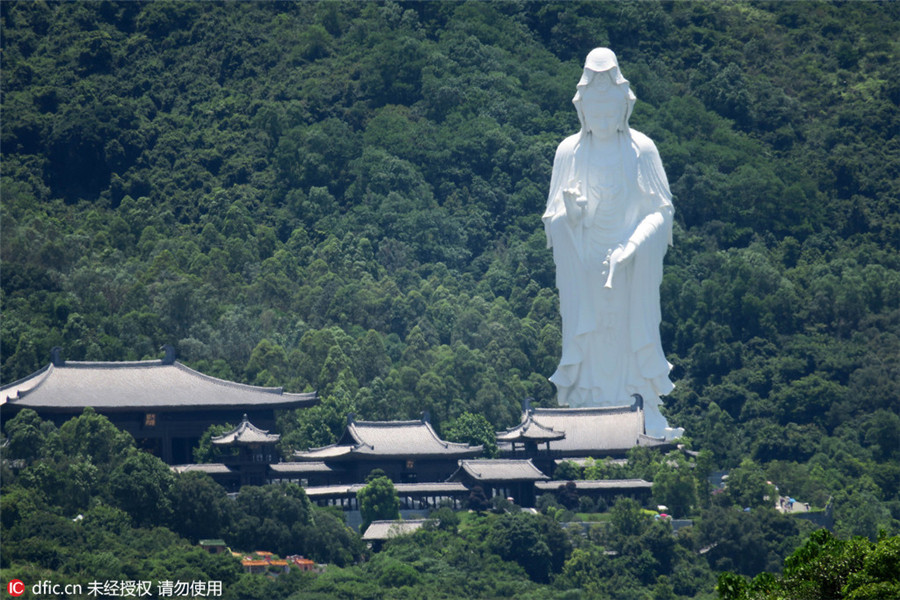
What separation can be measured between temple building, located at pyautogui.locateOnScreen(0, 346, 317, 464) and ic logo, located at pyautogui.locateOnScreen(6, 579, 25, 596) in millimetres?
6666

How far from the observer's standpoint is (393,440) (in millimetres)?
30641

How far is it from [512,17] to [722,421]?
1957 centimetres

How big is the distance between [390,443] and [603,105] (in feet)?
20.1

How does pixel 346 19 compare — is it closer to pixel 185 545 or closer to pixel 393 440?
pixel 393 440

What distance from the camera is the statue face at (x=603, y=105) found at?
31797 mm

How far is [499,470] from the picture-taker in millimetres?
29531

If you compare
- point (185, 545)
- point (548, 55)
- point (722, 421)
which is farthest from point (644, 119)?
point (185, 545)

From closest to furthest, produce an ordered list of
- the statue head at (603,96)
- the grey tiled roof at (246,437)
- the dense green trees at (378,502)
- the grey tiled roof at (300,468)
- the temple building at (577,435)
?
the dense green trees at (378,502), the grey tiled roof at (246,437), the grey tiled roof at (300,468), the temple building at (577,435), the statue head at (603,96)

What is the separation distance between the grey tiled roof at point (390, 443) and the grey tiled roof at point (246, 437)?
1005 millimetres

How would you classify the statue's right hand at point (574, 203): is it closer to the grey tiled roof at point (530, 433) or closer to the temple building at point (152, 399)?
the grey tiled roof at point (530, 433)

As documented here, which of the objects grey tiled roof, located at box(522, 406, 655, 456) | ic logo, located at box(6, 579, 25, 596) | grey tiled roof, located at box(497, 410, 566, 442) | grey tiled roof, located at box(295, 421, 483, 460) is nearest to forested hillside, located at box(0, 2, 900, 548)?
grey tiled roof, located at box(295, 421, 483, 460)

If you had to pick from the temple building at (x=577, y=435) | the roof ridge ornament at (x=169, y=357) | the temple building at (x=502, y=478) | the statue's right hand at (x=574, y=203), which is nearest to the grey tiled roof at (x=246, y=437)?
the temple building at (x=502, y=478)

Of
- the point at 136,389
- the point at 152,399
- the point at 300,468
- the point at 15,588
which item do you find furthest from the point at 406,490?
the point at 15,588

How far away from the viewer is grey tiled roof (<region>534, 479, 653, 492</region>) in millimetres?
29094
